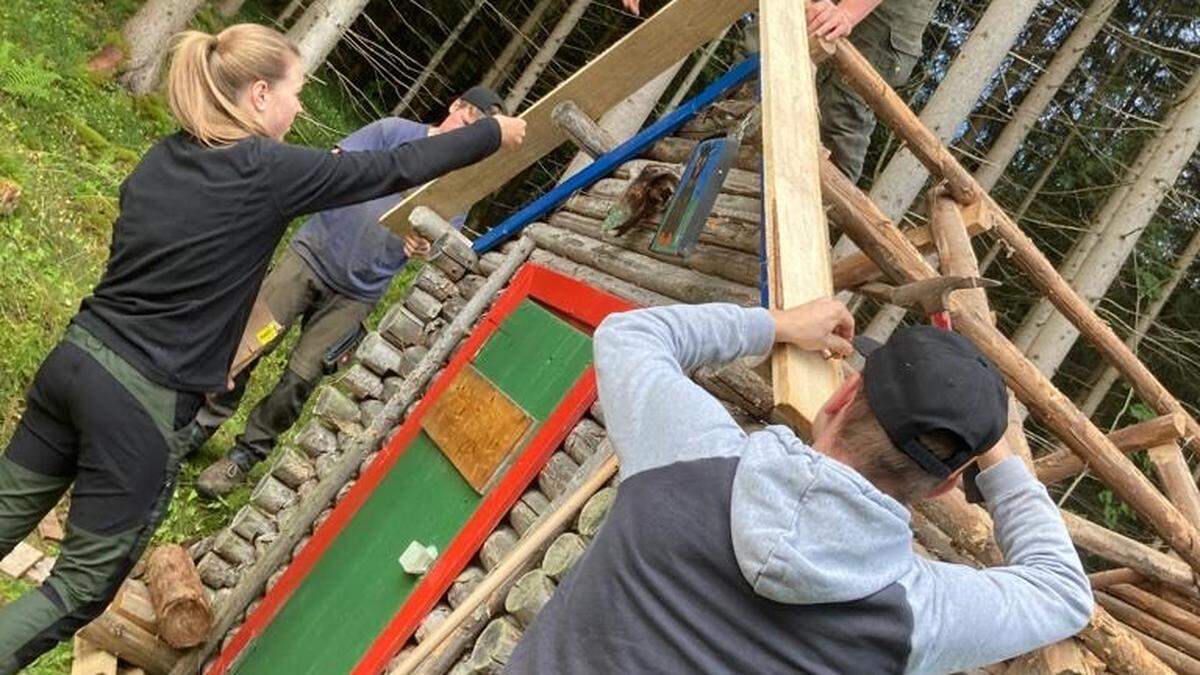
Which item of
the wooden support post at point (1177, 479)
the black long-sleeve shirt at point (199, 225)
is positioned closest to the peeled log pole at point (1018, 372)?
the wooden support post at point (1177, 479)

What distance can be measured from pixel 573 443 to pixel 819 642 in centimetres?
237

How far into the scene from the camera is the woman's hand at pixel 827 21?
155 inches

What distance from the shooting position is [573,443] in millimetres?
4105

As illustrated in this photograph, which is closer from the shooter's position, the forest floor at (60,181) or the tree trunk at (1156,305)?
the forest floor at (60,181)

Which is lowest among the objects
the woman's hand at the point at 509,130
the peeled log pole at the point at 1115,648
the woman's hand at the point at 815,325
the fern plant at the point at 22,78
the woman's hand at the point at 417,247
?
the fern plant at the point at 22,78

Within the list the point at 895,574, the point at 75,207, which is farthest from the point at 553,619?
the point at 75,207

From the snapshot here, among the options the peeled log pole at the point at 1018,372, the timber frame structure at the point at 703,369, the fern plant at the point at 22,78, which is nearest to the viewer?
the timber frame structure at the point at 703,369

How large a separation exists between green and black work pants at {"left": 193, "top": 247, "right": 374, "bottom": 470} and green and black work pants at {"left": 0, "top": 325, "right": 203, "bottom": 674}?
2573 millimetres

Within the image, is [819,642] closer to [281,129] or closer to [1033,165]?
[281,129]

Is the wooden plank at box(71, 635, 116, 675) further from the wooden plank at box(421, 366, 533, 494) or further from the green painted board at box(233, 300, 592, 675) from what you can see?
the wooden plank at box(421, 366, 533, 494)

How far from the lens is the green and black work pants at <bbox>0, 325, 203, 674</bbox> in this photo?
3.28 metres

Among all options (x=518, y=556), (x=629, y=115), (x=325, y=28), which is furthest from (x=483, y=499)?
(x=325, y=28)

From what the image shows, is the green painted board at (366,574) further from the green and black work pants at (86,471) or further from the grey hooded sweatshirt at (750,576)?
the grey hooded sweatshirt at (750,576)

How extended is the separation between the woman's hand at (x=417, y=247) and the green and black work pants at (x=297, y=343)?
2.01ft
